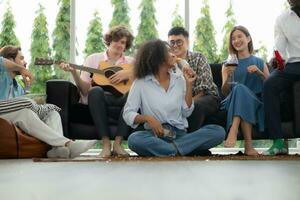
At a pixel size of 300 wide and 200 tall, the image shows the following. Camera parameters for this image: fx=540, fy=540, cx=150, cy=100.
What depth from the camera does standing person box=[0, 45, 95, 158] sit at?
3.18 m

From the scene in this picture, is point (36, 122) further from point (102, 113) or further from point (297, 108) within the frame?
point (297, 108)

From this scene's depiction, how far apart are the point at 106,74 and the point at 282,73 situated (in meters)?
1.23

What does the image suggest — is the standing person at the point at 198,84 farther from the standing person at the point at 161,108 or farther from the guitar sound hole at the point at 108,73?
the guitar sound hole at the point at 108,73

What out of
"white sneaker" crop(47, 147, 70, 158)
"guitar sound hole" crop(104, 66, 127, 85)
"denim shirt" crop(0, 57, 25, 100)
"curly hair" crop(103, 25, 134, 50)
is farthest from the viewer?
"curly hair" crop(103, 25, 134, 50)

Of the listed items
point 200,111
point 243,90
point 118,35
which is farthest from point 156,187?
point 118,35

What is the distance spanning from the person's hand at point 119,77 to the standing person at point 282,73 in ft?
3.20

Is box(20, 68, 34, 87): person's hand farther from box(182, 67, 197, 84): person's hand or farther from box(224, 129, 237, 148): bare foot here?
box(224, 129, 237, 148): bare foot

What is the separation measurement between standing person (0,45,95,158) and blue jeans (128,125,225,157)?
0.29 m

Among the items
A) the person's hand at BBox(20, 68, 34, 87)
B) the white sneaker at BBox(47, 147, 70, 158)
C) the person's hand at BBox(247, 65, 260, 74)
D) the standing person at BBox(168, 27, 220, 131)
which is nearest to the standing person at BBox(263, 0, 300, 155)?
the person's hand at BBox(247, 65, 260, 74)

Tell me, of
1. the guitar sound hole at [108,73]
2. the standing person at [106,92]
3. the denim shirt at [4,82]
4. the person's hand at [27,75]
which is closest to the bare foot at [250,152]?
the standing person at [106,92]

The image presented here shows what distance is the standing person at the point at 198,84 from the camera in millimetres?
3438

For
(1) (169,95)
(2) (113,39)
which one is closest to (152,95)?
(1) (169,95)

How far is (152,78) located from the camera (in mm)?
3287

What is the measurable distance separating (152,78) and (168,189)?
1998 mm
